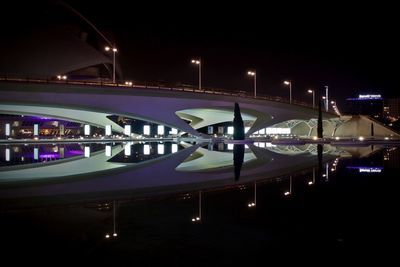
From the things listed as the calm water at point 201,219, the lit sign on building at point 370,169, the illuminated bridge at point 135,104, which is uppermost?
the illuminated bridge at point 135,104

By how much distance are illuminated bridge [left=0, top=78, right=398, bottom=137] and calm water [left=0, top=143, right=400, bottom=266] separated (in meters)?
20.7

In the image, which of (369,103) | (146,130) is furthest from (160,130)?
(369,103)

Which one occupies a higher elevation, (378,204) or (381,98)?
(381,98)

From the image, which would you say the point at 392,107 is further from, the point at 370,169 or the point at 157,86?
the point at 370,169

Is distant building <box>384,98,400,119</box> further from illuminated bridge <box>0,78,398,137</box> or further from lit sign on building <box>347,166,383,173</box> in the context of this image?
lit sign on building <box>347,166,383,173</box>

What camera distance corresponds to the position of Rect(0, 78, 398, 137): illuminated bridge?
29984 millimetres

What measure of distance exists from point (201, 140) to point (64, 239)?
36.9 m

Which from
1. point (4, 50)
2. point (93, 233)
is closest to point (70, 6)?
point (4, 50)

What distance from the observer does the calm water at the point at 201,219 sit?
4.27 m

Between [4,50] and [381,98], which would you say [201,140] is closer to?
[4,50]

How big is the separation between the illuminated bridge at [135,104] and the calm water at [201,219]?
814 inches

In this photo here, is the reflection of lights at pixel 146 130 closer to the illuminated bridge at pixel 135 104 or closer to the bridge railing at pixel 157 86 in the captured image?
the illuminated bridge at pixel 135 104

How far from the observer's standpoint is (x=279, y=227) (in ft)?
17.6

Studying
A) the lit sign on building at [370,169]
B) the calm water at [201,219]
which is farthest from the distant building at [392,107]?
the calm water at [201,219]
